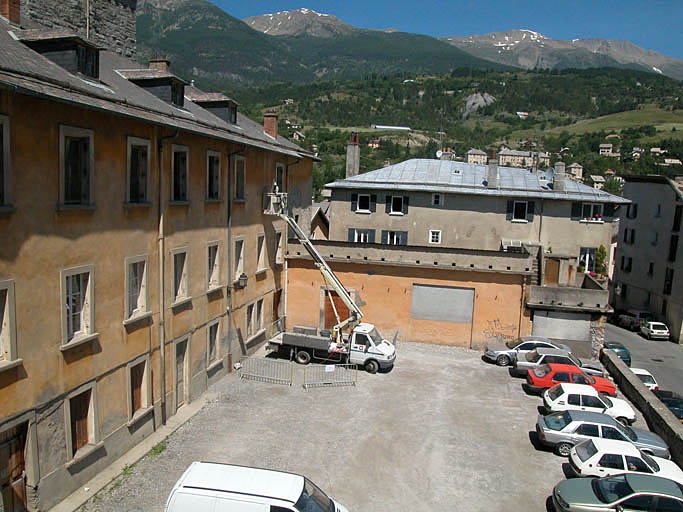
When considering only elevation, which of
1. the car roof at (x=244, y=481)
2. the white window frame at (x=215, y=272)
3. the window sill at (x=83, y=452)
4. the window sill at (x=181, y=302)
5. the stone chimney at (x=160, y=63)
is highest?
the stone chimney at (x=160, y=63)

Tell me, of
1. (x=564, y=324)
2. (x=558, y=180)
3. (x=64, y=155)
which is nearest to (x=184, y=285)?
(x=64, y=155)

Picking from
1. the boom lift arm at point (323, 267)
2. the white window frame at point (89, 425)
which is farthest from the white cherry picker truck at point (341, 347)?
the white window frame at point (89, 425)

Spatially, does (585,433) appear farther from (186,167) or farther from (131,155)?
(131,155)

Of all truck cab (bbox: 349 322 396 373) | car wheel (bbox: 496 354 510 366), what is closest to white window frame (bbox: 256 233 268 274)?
truck cab (bbox: 349 322 396 373)

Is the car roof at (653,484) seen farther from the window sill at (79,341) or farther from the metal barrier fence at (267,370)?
the window sill at (79,341)

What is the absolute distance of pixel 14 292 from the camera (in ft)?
39.3

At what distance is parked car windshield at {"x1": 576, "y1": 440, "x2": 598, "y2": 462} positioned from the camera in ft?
52.9

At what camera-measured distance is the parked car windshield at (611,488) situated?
13.5 metres

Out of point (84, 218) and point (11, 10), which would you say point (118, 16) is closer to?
point (11, 10)

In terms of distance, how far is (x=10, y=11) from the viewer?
15.7m

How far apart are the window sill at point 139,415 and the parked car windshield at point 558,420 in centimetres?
1305

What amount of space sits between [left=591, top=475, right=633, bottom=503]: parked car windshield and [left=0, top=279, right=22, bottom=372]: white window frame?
14092 millimetres

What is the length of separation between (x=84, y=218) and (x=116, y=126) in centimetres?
288

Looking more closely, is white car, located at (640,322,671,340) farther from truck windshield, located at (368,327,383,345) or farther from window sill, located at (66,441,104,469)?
window sill, located at (66,441,104,469)
